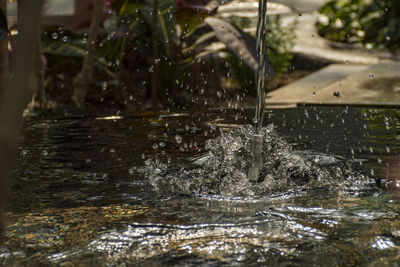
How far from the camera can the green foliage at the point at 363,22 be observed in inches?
326

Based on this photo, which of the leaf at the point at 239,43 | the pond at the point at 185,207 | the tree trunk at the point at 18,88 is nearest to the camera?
the tree trunk at the point at 18,88

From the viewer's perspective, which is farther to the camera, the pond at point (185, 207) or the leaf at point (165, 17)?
the leaf at point (165, 17)

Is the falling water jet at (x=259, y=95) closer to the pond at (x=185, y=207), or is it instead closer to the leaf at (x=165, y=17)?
the pond at (x=185, y=207)

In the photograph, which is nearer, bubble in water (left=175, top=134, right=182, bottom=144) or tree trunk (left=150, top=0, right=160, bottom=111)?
bubble in water (left=175, top=134, right=182, bottom=144)

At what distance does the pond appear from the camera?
1504mm

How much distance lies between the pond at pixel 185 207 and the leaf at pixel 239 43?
57 cm

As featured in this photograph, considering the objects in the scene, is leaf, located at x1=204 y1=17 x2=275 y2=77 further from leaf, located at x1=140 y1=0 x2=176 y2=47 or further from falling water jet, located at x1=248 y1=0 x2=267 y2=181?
falling water jet, located at x1=248 y1=0 x2=267 y2=181

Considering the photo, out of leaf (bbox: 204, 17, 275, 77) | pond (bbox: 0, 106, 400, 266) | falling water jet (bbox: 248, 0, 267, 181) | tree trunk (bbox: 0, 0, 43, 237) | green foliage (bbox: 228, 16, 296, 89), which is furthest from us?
green foliage (bbox: 228, 16, 296, 89)

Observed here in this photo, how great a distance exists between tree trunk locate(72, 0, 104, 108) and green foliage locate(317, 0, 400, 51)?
15.8ft

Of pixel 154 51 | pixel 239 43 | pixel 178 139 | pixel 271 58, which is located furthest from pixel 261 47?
pixel 271 58

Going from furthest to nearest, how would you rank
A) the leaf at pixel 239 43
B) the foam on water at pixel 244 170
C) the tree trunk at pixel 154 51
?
the tree trunk at pixel 154 51 → the leaf at pixel 239 43 → the foam on water at pixel 244 170

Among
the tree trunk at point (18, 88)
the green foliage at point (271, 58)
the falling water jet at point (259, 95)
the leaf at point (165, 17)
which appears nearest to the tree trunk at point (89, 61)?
the leaf at point (165, 17)

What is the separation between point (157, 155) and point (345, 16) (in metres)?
6.93

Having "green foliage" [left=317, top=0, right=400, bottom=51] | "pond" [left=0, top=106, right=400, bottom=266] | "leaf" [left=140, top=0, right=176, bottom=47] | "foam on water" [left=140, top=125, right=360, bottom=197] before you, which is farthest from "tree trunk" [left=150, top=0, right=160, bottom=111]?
"green foliage" [left=317, top=0, right=400, bottom=51]
